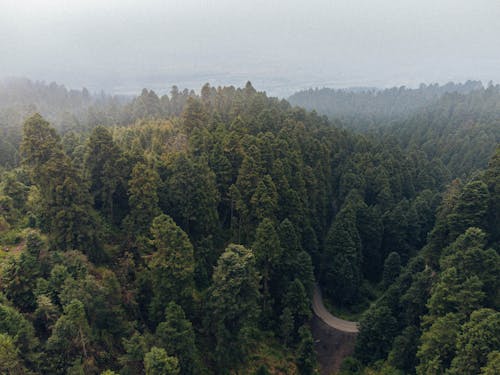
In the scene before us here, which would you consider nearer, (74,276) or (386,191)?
(74,276)

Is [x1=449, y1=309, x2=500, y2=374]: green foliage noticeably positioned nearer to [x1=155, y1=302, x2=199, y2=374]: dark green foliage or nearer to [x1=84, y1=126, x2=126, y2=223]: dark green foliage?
[x1=155, y1=302, x2=199, y2=374]: dark green foliage

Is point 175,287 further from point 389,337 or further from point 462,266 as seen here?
point 462,266

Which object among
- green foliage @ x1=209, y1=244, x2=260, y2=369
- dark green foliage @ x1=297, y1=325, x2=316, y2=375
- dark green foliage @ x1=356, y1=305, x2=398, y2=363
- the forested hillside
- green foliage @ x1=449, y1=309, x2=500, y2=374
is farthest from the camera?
the forested hillside

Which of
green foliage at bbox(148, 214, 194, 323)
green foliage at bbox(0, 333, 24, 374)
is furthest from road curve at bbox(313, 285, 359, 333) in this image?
green foliage at bbox(0, 333, 24, 374)

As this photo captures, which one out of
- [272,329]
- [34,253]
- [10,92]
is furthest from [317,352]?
[10,92]

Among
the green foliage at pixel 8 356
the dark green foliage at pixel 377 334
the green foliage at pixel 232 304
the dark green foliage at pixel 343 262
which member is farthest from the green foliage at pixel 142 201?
the dark green foliage at pixel 377 334

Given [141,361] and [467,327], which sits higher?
[467,327]

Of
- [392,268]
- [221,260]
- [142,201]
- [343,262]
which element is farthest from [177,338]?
[392,268]

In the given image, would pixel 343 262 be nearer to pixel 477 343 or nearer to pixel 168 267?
pixel 477 343

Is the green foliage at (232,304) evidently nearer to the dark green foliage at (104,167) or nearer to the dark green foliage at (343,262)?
the dark green foliage at (104,167)
